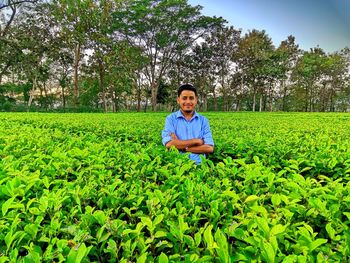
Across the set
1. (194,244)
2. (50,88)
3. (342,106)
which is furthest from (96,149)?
(342,106)

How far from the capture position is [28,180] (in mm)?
1950

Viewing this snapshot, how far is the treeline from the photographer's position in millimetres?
26812

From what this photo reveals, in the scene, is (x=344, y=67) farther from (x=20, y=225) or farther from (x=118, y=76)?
(x=20, y=225)

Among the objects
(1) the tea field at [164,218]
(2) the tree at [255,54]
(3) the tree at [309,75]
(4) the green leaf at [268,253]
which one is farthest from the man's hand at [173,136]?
(3) the tree at [309,75]

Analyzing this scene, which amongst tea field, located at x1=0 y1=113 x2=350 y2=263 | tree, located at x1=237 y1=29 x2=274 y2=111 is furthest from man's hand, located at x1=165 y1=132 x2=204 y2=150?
tree, located at x1=237 y1=29 x2=274 y2=111

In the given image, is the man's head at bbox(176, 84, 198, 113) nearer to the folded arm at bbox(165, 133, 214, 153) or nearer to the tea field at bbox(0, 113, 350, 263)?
the folded arm at bbox(165, 133, 214, 153)

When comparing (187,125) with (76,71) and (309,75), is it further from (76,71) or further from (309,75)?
(309,75)

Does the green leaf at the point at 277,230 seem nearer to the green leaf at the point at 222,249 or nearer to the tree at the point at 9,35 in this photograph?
the green leaf at the point at 222,249

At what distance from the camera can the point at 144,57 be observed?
3431 centimetres

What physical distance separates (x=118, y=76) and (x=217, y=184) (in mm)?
30799

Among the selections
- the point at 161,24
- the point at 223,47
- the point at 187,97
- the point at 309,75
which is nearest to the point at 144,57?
the point at 161,24

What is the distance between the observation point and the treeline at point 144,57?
88.0 ft

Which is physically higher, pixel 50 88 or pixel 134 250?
pixel 50 88

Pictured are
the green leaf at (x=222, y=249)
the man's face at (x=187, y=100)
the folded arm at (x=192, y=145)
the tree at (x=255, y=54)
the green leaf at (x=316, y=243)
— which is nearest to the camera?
the green leaf at (x=222, y=249)
